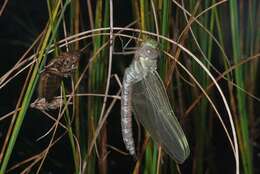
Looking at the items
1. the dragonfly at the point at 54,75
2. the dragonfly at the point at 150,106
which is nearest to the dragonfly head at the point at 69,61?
the dragonfly at the point at 54,75

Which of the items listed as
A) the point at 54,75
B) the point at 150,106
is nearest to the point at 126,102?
the point at 150,106

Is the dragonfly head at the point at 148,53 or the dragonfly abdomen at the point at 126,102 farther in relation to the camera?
the dragonfly abdomen at the point at 126,102

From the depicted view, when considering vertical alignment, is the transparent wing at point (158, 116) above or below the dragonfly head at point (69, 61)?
below

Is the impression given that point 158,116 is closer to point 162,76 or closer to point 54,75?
point 162,76

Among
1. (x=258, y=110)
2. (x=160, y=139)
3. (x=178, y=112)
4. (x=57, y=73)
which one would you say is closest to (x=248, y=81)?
(x=178, y=112)

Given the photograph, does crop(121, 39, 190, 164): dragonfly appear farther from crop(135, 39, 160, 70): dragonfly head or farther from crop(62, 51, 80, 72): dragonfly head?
crop(62, 51, 80, 72): dragonfly head

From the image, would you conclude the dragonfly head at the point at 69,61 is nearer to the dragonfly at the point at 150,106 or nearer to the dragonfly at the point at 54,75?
the dragonfly at the point at 54,75
